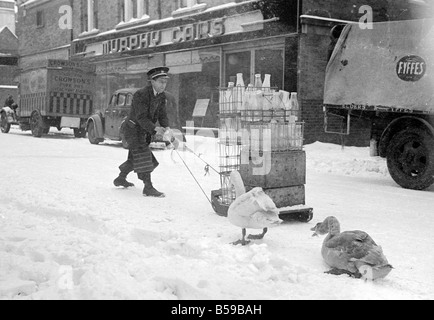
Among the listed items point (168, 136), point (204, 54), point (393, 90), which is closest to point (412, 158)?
point (393, 90)

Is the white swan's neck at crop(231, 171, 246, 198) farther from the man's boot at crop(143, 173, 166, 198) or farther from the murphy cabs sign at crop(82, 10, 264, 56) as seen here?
the murphy cabs sign at crop(82, 10, 264, 56)

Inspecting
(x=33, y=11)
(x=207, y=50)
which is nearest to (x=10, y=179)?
(x=207, y=50)

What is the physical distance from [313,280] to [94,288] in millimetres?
1582

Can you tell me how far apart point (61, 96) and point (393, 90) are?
13.9m

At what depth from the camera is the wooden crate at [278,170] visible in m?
5.99

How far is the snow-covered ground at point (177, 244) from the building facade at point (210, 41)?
387 centimetres

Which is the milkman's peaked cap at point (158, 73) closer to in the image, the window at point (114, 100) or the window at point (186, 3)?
the window at point (114, 100)

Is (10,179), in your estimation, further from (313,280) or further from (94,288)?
(313,280)

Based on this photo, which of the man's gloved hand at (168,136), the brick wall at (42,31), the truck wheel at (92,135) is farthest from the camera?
the brick wall at (42,31)

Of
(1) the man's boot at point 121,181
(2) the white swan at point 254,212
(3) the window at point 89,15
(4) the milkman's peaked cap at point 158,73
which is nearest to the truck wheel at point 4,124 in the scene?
(3) the window at point 89,15

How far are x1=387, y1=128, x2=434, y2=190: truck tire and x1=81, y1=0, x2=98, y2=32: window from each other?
21.1 meters

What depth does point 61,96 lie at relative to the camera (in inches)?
784

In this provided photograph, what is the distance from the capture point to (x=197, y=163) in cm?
1235

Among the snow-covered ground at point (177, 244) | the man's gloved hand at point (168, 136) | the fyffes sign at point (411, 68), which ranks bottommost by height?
the snow-covered ground at point (177, 244)
